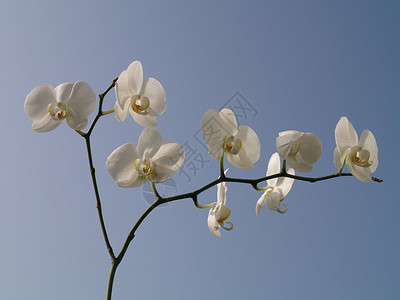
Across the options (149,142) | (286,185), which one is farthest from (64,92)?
(286,185)

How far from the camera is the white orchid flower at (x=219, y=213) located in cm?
88

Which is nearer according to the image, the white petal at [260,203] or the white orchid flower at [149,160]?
the white orchid flower at [149,160]

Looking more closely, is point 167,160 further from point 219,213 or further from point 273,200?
point 273,200

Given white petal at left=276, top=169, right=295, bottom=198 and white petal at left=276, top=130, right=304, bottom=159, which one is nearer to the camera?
white petal at left=276, top=130, right=304, bottom=159

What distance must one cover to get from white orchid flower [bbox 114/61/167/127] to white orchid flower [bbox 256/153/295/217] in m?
0.30

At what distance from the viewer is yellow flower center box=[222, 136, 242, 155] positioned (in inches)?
32.9

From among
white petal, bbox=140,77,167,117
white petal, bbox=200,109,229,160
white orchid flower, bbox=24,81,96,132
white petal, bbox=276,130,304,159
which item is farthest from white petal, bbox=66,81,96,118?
white petal, bbox=276,130,304,159

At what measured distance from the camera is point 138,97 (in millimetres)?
875

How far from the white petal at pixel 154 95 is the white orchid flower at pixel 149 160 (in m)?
0.08

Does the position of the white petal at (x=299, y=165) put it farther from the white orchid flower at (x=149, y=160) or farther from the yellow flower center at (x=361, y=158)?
the white orchid flower at (x=149, y=160)

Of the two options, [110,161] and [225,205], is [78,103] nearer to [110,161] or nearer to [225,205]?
[110,161]

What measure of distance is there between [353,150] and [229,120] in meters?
0.30

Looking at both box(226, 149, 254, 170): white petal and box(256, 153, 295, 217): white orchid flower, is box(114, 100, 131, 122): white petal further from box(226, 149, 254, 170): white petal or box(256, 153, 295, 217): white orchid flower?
box(256, 153, 295, 217): white orchid flower

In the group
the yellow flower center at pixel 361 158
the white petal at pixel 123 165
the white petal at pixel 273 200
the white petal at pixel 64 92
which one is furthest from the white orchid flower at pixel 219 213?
the white petal at pixel 64 92
